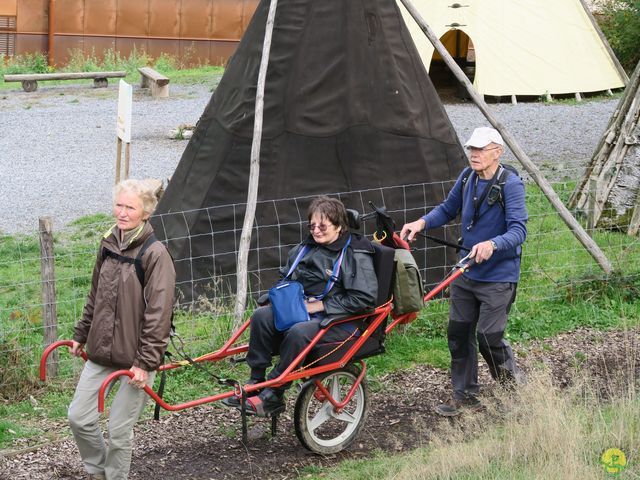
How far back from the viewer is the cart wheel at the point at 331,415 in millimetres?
6023

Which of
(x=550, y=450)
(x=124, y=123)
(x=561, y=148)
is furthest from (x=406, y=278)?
(x=561, y=148)

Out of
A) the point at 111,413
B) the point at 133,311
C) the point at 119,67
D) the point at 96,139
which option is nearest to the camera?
the point at 133,311

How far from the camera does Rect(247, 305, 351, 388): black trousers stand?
5816 millimetres

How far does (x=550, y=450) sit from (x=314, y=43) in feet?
15.2

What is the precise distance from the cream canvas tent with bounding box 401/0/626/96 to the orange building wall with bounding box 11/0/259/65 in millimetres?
7463

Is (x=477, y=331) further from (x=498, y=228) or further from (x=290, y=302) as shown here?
(x=290, y=302)

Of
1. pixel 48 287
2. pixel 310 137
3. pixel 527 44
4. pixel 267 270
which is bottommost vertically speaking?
pixel 267 270

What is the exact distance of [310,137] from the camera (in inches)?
345

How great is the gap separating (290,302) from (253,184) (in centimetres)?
247

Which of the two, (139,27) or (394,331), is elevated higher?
(139,27)

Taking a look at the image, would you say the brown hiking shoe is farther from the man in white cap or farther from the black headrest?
the black headrest

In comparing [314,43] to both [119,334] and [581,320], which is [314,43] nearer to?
[581,320]

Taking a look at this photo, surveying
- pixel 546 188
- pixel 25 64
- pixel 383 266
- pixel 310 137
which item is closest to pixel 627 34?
pixel 25 64

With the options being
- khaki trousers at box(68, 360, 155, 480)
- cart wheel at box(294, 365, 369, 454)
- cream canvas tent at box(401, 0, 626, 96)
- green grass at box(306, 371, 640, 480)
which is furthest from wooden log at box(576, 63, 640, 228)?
cream canvas tent at box(401, 0, 626, 96)
